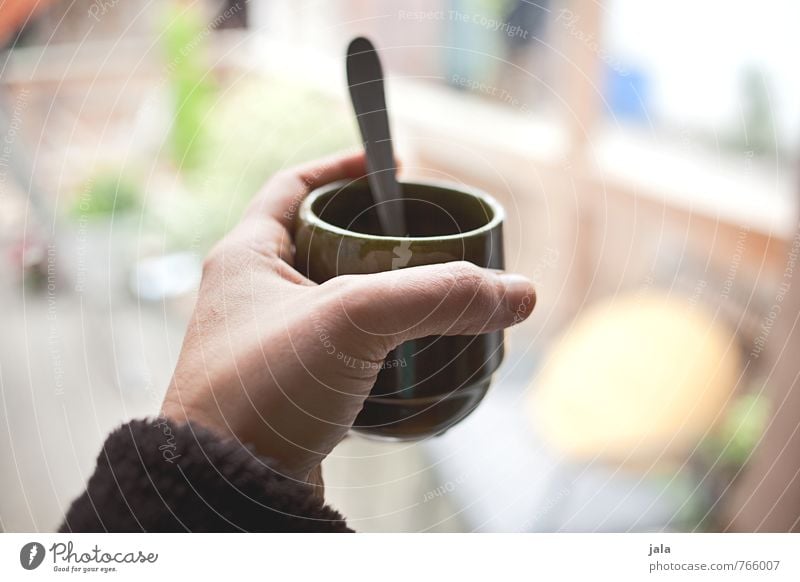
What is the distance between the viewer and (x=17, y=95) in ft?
1.13

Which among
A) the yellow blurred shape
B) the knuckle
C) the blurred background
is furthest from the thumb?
the yellow blurred shape

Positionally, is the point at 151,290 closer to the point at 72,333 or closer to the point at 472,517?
the point at 72,333

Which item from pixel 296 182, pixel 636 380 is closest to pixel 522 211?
pixel 636 380

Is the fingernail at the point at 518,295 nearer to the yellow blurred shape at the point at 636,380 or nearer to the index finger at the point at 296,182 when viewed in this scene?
the index finger at the point at 296,182

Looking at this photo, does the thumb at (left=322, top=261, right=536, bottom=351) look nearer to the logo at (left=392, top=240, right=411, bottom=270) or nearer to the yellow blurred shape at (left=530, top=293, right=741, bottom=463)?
the logo at (left=392, top=240, right=411, bottom=270)

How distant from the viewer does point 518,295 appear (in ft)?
0.83

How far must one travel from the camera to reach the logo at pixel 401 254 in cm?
24

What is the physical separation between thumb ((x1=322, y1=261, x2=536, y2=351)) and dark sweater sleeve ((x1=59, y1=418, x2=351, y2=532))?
0.07 m

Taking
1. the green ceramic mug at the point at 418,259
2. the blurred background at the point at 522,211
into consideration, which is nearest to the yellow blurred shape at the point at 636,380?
the blurred background at the point at 522,211

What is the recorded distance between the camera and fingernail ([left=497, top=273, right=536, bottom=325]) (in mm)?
251

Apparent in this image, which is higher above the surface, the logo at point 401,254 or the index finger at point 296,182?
the index finger at point 296,182

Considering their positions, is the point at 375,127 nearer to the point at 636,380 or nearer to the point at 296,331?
the point at 296,331

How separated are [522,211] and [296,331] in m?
0.44

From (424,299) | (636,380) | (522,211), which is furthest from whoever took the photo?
(522,211)
